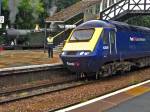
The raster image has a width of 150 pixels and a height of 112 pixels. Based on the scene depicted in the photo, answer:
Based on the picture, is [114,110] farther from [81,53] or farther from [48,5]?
[48,5]

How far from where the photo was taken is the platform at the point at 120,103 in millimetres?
13258

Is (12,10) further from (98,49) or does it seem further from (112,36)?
(98,49)

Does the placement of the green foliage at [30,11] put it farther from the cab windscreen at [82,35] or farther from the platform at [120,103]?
the platform at [120,103]

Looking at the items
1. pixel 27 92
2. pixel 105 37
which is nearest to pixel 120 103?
pixel 27 92

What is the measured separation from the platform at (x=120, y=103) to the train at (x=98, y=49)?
3.88 metres

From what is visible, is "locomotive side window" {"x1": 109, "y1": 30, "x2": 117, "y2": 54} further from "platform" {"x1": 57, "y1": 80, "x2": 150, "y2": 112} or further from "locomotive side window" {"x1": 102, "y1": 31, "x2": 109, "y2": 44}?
"platform" {"x1": 57, "y1": 80, "x2": 150, "y2": 112}

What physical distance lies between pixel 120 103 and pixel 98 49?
7391 millimetres

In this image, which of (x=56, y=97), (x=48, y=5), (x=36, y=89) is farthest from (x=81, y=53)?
(x=48, y=5)

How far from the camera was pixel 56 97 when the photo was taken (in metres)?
16.6

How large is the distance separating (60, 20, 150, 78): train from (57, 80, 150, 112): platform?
3.88 metres

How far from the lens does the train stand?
21281 millimetres

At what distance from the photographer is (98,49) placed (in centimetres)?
2141

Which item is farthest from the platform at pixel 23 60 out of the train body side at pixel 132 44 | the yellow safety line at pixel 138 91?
the yellow safety line at pixel 138 91

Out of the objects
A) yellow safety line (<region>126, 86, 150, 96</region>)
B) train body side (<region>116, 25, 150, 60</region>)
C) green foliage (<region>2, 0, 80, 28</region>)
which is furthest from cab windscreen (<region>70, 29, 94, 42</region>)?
green foliage (<region>2, 0, 80, 28</region>)
